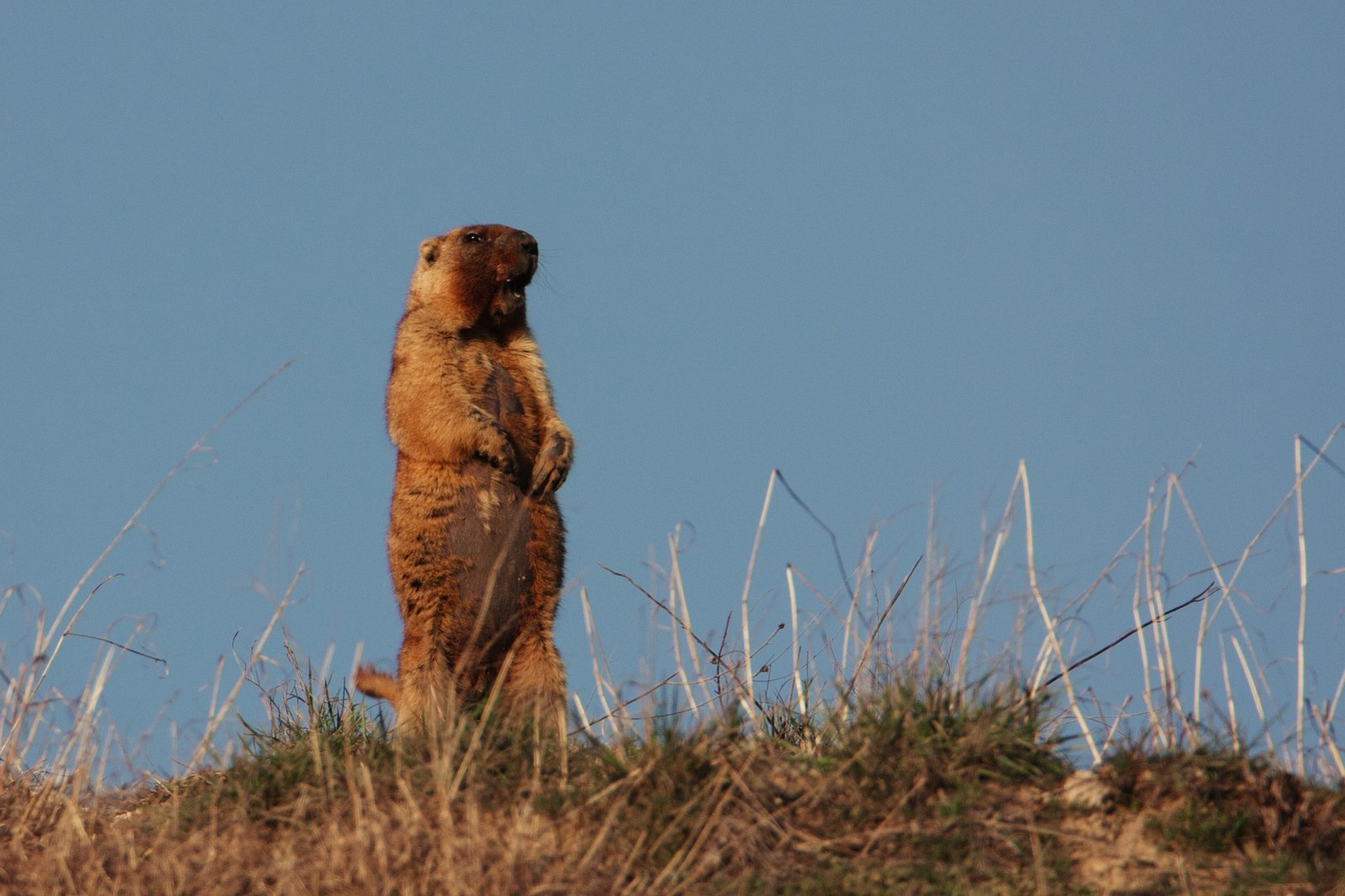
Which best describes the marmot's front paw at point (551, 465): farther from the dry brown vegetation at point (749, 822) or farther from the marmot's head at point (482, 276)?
the dry brown vegetation at point (749, 822)

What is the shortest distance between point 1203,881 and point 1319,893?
1.08 ft

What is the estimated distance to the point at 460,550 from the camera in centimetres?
667

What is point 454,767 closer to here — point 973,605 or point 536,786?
point 536,786

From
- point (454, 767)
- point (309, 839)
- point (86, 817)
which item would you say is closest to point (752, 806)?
point (454, 767)

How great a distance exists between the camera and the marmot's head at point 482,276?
729cm

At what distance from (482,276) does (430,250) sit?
52 centimetres

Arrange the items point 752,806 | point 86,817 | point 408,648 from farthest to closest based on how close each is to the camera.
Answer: point 408,648
point 86,817
point 752,806

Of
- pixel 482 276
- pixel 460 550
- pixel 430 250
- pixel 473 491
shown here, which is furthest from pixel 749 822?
pixel 430 250

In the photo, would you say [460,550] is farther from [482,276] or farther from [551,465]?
[482,276]

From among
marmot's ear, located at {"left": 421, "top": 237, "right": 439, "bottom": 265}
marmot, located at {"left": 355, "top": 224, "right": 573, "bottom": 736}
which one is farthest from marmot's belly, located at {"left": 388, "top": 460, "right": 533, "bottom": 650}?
marmot's ear, located at {"left": 421, "top": 237, "right": 439, "bottom": 265}

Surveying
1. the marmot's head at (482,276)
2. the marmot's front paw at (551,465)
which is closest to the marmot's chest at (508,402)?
the marmot's front paw at (551,465)

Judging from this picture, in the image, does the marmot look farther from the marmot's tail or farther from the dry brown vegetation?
the dry brown vegetation

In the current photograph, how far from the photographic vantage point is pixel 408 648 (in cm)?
657

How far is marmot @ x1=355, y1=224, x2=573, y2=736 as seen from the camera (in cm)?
659
